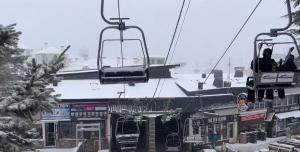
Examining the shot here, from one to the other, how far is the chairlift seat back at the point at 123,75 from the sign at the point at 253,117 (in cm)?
2812

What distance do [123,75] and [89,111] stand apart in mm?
22449

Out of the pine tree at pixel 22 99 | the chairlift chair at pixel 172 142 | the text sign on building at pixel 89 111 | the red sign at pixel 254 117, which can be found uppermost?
the pine tree at pixel 22 99

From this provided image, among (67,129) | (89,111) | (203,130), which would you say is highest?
(89,111)

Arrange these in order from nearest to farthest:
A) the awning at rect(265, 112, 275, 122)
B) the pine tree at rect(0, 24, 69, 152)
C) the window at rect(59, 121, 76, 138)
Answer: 1. the pine tree at rect(0, 24, 69, 152)
2. the window at rect(59, 121, 76, 138)
3. the awning at rect(265, 112, 275, 122)

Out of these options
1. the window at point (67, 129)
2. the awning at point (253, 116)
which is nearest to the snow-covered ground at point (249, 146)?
the awning at point (253, 116)

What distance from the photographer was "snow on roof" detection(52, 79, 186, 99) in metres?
30.4

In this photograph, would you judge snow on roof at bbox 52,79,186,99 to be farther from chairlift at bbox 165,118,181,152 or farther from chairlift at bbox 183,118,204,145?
chairlift at bbox 165,118,181,152

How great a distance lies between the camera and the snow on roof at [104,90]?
3041 cm

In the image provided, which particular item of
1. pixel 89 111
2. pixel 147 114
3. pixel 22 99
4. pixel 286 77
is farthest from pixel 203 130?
pixel 22 99

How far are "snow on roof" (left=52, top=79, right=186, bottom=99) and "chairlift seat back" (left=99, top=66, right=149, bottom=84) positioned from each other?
22.2 metres

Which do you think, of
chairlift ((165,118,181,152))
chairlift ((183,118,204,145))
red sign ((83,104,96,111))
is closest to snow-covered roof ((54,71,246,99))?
red sign ((83,104,96,111))

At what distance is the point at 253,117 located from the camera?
119 ft

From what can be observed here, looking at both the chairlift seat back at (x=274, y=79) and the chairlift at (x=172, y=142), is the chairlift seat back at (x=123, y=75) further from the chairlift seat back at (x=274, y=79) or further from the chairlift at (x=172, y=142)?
the chairlift at (x=172, y=142)

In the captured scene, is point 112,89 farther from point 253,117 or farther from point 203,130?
point 253,117
